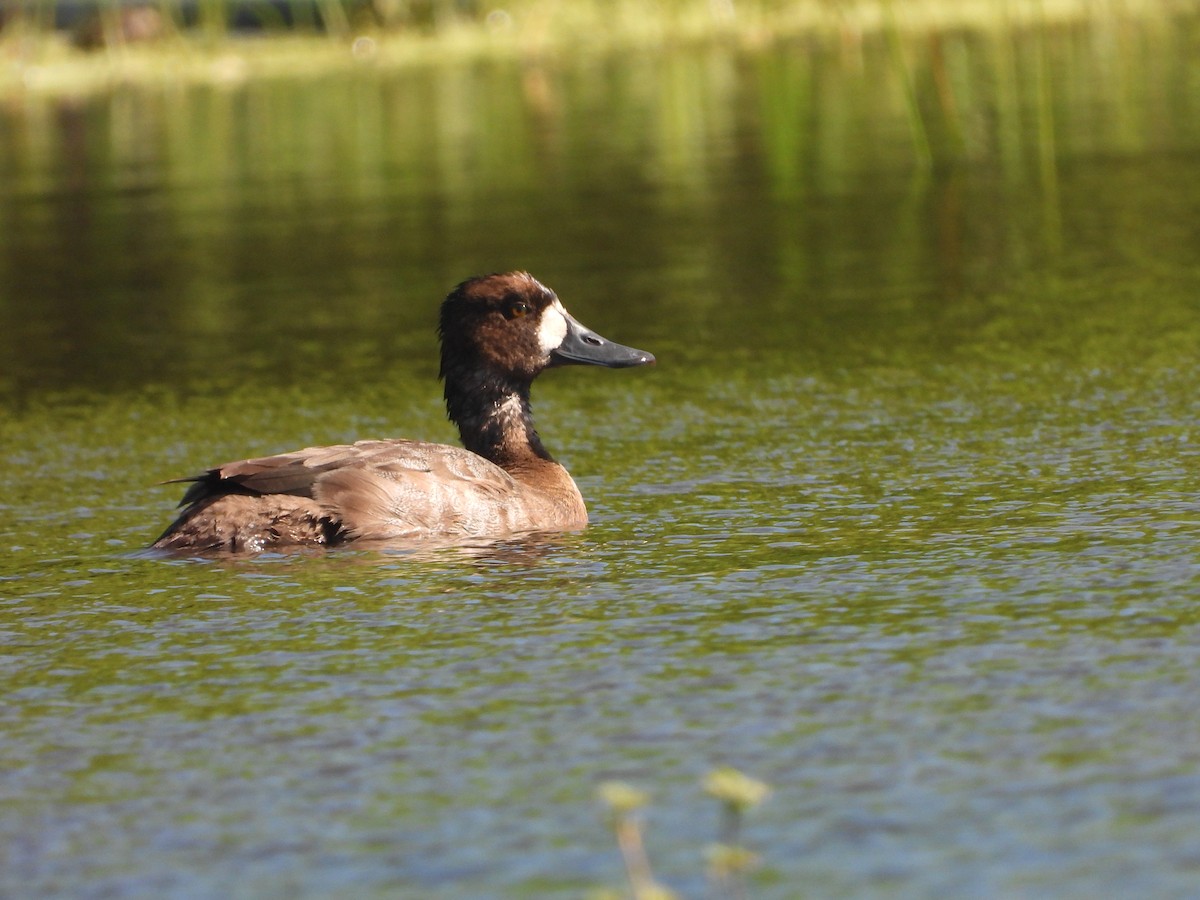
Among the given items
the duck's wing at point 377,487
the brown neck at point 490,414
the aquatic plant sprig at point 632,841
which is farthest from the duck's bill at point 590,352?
the aquatic plant sprig at point 632,841

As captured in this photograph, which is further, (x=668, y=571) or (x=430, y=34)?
(x=430, y=34)

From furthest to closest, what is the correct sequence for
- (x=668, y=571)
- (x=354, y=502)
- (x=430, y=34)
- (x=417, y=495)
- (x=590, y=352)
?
1. (x=430, y=34)
2. (x=590, y=352)
3. (x=417, y=495)
4. (x=354, y=502)
5. (x=668, y=571)

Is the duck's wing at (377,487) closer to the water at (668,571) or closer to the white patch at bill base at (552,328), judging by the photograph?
the water at (668,571)

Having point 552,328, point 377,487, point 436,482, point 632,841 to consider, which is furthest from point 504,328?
point 632,841

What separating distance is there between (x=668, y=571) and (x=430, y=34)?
92.3 ft

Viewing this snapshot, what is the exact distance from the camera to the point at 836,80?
86.3 feet

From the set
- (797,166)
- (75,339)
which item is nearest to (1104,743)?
(75,339)

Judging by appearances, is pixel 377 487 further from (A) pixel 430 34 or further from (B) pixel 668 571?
(A) pixel 430 34

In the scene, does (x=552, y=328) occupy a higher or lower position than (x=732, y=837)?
higher

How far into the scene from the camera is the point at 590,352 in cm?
914

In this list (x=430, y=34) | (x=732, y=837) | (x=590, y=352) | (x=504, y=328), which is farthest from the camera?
(x=430, y=34)

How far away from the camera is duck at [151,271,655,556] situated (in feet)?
25.5

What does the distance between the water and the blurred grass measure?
47.0 ft

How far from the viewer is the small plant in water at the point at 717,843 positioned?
12.6 feet
